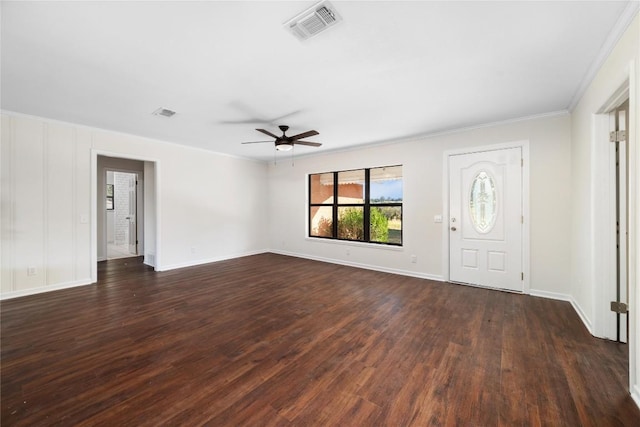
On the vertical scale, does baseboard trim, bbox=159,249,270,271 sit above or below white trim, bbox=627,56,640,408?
below

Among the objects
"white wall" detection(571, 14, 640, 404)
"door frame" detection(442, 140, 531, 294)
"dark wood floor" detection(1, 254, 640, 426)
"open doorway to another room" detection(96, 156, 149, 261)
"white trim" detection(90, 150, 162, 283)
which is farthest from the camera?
"open doorway to another room" detection(96, 156, 149, 261)

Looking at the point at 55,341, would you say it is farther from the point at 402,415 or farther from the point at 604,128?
the point at 604,128

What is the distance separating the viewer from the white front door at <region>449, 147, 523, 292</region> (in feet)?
12.3

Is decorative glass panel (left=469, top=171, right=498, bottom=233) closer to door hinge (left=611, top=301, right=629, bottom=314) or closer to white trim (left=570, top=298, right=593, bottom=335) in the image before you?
white trim (left=570, top=298, right=593, bottom=335)

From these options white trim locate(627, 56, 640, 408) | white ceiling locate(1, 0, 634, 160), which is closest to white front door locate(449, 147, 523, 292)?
white ceiling locate(1, 0, 634, 160)

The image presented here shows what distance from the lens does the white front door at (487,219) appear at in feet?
12.3

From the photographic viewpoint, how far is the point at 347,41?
202 cm

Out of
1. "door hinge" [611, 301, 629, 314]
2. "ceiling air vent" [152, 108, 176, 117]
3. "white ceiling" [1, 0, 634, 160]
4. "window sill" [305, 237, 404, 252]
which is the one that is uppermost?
"ceiling air vent" [152, 108, 176, 117]

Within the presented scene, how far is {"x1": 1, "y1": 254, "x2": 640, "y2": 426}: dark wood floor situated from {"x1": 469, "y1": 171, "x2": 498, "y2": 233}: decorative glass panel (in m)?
1.06

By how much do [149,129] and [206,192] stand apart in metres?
1.78

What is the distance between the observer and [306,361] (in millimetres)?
2098

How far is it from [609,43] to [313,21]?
2330mm

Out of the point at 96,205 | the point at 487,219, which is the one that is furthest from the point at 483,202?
the point at 96,205

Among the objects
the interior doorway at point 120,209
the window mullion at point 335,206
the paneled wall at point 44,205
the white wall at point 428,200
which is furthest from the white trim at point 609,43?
the interior doorway at point 120,209
